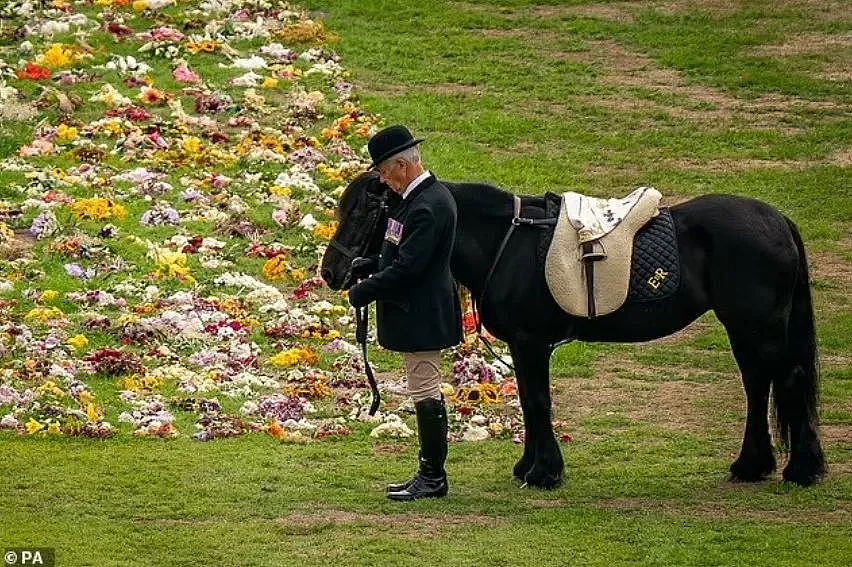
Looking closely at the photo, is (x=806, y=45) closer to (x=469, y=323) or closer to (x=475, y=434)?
(x=469, y=323)

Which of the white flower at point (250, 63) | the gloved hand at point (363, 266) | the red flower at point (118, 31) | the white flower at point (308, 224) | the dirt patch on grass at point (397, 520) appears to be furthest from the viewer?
the red flower at point (118, 31)

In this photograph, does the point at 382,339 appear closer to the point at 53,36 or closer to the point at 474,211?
the point at 474,211

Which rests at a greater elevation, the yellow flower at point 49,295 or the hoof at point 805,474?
the hoof at point 805,474

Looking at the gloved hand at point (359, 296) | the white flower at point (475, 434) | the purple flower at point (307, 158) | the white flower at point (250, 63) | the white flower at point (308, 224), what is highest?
the gloved hand at point (359, 296)

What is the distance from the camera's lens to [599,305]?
11750 millimetres

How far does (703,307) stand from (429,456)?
7.06 feet

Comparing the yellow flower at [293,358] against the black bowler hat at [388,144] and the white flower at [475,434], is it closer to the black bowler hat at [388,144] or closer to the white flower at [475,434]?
the white flower at [475,434]

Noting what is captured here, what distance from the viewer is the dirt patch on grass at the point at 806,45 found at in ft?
84.0

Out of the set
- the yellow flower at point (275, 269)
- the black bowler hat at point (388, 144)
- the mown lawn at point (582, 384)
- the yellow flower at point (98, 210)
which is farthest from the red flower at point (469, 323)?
the black bowler hat at point (388, 144)

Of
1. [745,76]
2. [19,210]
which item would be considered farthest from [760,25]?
[19,210]

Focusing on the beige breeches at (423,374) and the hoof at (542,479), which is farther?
the hoof at (542,479)

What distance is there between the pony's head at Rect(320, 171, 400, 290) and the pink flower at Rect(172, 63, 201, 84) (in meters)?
12.4

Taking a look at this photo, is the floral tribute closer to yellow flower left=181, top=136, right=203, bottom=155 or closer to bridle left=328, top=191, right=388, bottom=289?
yellow flower left=181, top=136, right=203, bottom=155

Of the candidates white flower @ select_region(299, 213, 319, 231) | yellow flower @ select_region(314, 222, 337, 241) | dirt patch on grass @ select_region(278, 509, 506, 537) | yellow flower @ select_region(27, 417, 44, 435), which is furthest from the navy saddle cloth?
white flower @ select_region(299, 213, 319, 231)
